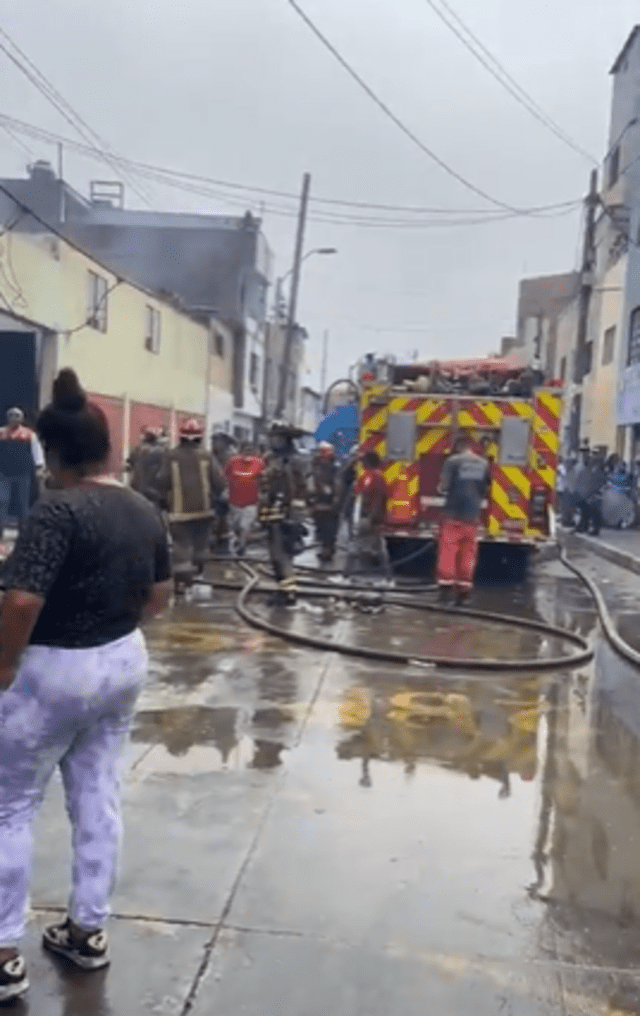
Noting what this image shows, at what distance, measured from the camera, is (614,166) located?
2981 centimetres

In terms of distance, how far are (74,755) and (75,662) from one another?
346mm

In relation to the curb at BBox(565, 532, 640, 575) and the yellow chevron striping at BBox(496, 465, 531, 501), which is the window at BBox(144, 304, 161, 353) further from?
the yellow chevron striping at BBox(496, 465, 531, 501)

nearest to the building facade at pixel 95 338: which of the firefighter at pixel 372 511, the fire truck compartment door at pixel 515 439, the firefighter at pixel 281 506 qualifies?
the firefighter at pixel 281 506

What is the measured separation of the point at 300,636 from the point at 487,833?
3.75 m

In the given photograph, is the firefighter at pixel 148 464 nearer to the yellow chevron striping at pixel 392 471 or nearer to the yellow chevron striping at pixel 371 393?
the yellow chevron striping at pixel 371 393

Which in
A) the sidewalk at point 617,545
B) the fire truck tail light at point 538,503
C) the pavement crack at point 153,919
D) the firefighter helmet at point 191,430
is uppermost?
the firefighter helmet at point 191,430

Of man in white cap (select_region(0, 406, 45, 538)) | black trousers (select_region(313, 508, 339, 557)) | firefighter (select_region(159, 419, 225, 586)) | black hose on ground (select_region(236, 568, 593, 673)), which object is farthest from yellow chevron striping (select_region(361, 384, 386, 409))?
man in white cap (select_region(0, 406, 45, 538))

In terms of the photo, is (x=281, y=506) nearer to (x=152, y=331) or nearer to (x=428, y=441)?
(x=428, y=441)

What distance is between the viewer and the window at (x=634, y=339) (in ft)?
79.3

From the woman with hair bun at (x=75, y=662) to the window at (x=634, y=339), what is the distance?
22.4 metres

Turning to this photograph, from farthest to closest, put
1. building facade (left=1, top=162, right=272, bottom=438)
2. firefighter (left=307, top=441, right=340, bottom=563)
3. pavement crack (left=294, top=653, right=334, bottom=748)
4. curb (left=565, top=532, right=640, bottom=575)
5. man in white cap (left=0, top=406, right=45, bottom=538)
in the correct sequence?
building facade (left=1, top=162, right=272, bottom=438) → curb (left=565, top=532, right=640, bottom=575) → firefighter (left=307, top=441, right=340, bottom=563) → man in white cap (left=0, top=406, right=45, bottom=538) → pavement crack (left=294, top=653, right=334, bottom=748)

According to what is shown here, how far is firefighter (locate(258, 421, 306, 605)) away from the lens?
9.82 metres

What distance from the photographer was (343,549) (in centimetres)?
1571

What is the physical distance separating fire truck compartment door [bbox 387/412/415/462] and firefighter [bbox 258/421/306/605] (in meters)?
2.31
